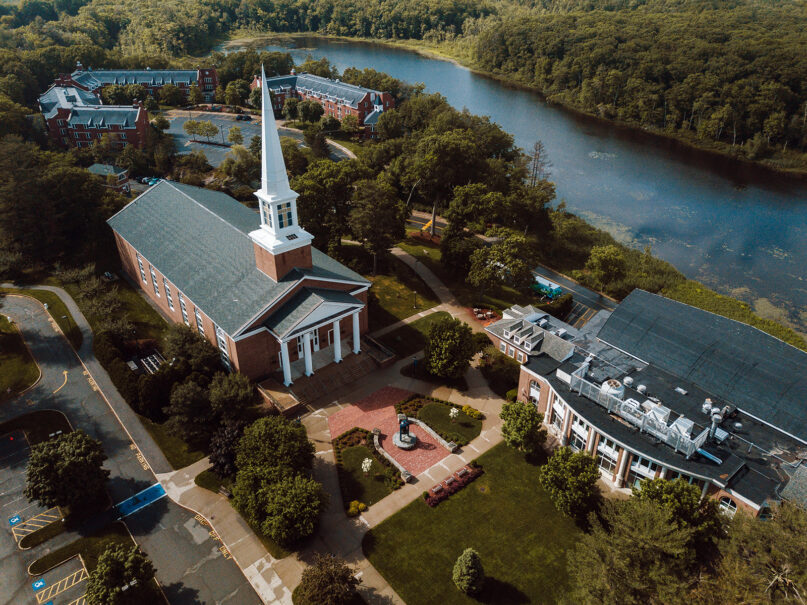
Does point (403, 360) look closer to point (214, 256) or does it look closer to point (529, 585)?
point (214, 256)

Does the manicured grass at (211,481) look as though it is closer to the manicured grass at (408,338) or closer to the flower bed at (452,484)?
the flower bed at (452,484)

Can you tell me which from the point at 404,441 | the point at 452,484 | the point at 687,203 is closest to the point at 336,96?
the point at 687,203

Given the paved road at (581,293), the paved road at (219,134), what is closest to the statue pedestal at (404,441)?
the paved road at (581,293)

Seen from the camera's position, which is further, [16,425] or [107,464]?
[16,425]

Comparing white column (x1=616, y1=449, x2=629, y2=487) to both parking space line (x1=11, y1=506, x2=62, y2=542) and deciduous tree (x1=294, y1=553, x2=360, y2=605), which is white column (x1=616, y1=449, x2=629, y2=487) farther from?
parking space line (x1=11, y1=506, x2=62, y2=542)

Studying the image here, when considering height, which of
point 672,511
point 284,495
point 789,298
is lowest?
point 789,298

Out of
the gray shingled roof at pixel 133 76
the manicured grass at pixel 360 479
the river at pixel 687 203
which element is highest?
the gray shingled roof at pixel 133 76

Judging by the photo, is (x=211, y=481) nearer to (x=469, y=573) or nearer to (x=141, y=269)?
(x=469, y=573)

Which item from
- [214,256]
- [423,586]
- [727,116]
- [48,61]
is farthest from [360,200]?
[48,61]
